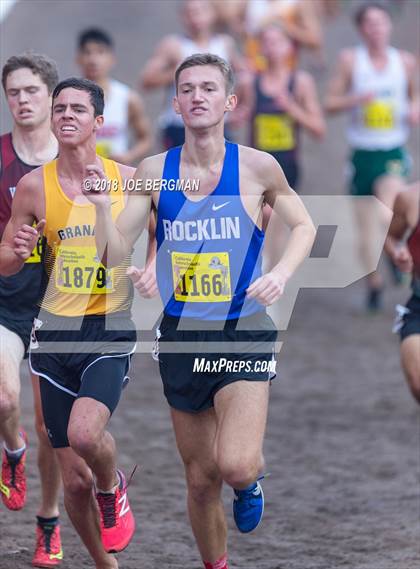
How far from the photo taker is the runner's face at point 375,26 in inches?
529

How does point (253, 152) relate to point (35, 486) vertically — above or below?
above

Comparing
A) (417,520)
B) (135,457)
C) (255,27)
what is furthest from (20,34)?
(417,520)

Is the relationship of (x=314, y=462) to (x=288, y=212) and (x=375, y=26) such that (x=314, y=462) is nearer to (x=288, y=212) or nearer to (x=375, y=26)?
(x=288, y=212)

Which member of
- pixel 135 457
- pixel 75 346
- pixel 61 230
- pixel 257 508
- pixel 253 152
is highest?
pixel 253 152

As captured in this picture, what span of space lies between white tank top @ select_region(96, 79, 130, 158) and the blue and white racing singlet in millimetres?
6345

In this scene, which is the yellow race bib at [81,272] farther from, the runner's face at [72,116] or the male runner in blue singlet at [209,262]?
the runner's face at [72,116]

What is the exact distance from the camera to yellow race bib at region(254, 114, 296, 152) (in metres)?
13.2

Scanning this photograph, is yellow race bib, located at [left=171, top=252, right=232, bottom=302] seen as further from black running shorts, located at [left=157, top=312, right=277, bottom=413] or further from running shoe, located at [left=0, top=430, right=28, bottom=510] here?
running shoe, located at [left=0, top=430, right=28, bottom=510]

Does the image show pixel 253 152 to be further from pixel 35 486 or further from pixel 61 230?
pixel 35 486

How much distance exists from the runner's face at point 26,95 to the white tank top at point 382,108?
700 cm

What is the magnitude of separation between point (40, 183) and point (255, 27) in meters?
10.4

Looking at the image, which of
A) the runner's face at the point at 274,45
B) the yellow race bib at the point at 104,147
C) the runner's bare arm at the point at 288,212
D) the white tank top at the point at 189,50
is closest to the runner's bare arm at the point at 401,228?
the runner's bare arm at the point at 288,212

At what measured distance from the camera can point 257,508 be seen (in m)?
6.20

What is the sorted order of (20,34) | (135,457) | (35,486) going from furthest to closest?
1. (20,34)
2. (135,457)
3. (35,486)
